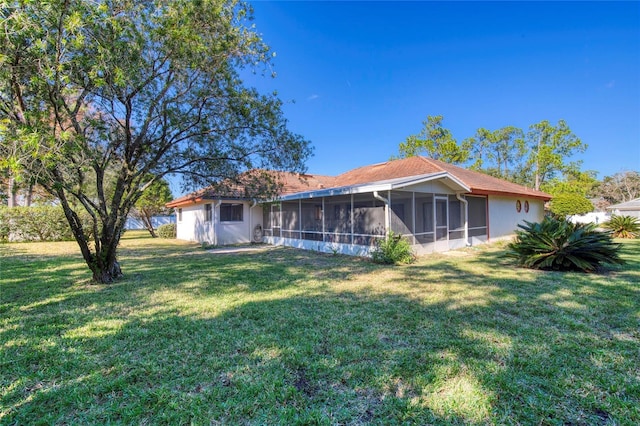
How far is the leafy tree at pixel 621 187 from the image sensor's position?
41.8 m

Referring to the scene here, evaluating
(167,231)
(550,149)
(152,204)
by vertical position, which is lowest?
(167,231)

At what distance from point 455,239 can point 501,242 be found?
10.5 ft

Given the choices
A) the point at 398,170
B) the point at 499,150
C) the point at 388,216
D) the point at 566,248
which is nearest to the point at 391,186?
the point at 388,216

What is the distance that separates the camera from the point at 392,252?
921 centimetres

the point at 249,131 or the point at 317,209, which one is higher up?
the point at 249,131

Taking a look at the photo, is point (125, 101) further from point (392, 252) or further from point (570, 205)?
point (570, 205)

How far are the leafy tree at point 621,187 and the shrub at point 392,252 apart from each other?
5145cm

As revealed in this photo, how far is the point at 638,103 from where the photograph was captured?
65.6 feet

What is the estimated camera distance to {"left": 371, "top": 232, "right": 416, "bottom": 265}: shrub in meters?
9.19

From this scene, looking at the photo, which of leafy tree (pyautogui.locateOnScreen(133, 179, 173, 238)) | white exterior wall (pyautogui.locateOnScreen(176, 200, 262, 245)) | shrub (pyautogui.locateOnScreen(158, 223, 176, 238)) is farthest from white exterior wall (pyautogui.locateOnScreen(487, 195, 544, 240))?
shrub (pyautogui.locateOnScreen(158, 223, 176, 238))

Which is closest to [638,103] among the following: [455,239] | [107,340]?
[455,239]

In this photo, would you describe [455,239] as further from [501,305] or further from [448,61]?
[448,61]

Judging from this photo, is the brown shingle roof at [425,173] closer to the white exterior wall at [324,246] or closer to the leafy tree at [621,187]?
the white exterior wall at [324,246]

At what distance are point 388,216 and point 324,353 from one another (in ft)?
24.2
